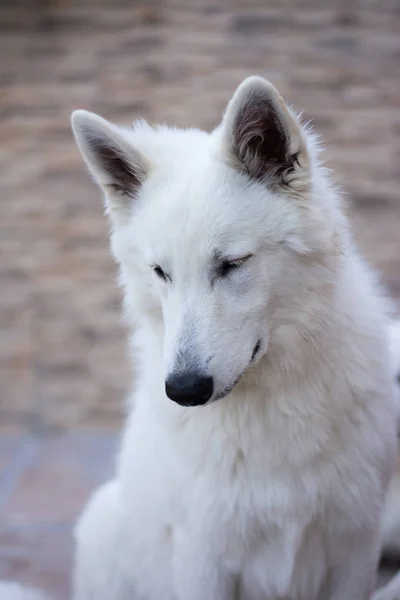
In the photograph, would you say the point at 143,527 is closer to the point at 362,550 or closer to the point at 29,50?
the point at 362,550

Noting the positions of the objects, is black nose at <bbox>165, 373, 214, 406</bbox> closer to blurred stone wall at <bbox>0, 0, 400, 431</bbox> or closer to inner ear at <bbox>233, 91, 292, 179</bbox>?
inner ear at <bbox>233, 91, 292, 179</bbox>

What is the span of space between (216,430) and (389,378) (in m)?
0.53

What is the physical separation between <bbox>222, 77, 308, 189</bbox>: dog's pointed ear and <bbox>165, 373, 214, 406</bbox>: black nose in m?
0.53

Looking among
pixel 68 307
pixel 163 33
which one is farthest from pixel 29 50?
pixel 68 307

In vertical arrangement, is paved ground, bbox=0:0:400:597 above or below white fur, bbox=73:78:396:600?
above

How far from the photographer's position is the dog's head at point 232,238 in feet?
5.72

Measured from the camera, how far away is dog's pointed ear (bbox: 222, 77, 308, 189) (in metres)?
1.71

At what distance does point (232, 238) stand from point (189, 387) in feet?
1.20

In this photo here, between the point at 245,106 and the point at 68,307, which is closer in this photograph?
the point at 245,106

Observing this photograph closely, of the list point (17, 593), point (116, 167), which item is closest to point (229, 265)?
point (116, 167)

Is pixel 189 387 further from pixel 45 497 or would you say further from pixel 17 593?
pixel 45 497

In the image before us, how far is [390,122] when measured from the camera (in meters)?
4.88

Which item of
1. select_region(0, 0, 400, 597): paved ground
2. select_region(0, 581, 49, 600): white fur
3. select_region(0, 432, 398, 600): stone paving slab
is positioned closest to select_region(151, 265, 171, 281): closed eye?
select_region(0, 581, 49, 600): white fur

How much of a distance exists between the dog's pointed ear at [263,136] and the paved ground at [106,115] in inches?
101
